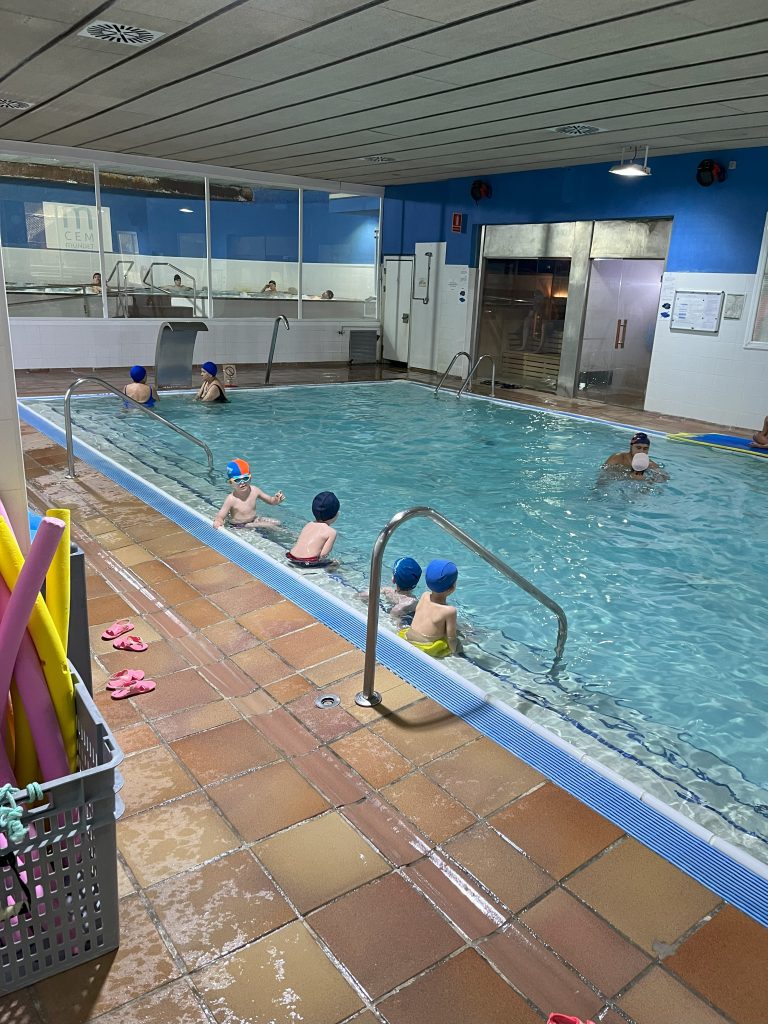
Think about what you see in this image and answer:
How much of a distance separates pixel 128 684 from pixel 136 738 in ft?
1.24

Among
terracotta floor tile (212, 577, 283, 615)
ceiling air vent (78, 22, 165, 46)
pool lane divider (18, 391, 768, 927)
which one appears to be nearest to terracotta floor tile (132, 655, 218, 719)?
terracotta floor tile (212, 577, 283, 615)

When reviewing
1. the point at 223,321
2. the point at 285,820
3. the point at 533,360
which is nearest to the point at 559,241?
the point at 533,360

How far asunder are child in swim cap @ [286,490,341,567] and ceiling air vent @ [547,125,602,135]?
5.44 meters

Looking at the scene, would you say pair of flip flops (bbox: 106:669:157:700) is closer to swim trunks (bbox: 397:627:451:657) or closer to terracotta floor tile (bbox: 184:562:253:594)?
terracotta floor tile (bbox: 184:562:253:594)

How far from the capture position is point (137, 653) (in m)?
3.39

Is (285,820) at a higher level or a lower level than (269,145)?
lower

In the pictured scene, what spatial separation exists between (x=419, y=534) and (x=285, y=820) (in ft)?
12.5

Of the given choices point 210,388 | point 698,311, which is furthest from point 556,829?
point 698,311

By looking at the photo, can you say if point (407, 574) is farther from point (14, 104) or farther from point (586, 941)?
point (14, 104)

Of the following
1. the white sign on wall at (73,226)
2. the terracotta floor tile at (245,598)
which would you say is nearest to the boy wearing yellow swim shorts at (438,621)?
the terracotta floor tile at (245,598)

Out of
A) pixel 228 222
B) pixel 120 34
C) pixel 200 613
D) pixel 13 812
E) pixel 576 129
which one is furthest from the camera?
pixel 228 222

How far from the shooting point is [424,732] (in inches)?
114

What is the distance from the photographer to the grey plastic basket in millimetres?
1671

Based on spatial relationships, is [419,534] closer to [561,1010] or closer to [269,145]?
[561,1010]
